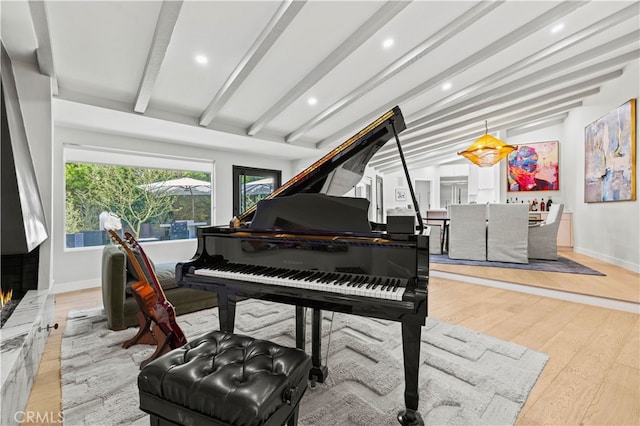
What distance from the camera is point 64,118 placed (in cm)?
369

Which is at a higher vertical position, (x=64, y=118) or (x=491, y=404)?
(x=64, y=118)

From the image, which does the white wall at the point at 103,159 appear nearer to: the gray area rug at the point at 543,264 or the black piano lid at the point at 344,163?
the black piano lid at the point at 344,163

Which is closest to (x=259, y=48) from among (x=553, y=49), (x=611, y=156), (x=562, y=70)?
(x=553, y=49)

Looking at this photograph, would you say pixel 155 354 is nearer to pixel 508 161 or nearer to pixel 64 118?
pixel 64 118

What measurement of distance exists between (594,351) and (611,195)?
405 cm

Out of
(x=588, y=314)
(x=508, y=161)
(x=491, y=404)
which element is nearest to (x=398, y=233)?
(x=491, y=404)

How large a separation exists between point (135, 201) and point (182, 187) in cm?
84

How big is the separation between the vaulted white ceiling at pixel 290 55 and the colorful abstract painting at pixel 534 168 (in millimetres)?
2559

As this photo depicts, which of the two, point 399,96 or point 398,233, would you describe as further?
point 399,96

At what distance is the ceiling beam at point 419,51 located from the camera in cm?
260

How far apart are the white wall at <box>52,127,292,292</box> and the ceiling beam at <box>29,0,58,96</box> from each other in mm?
1484

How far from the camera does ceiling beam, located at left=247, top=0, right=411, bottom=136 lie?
8.11ft

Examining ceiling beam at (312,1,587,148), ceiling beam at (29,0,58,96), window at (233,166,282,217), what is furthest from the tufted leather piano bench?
window at (233,166,282,217)

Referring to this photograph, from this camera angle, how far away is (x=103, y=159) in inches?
180
